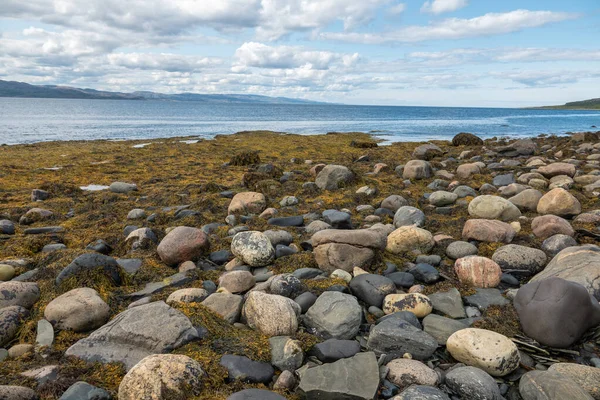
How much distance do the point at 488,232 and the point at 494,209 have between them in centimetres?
157

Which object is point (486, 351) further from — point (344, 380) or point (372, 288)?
point (372, 288)

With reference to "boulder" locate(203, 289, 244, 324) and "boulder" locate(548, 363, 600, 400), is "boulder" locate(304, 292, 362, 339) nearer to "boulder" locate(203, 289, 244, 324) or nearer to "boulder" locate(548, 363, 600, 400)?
"boulder" locate(203, 289, 244, 324)

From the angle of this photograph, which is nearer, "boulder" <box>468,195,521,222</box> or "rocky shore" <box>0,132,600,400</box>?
"rocky shore" <box>0,132,600,400</box>

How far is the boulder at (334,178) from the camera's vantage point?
11.6 meters

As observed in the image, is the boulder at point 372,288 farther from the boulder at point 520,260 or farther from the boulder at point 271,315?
the boulder at point 520,260

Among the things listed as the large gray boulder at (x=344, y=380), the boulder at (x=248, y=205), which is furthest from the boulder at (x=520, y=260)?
the boulder at (x=248, y=205)

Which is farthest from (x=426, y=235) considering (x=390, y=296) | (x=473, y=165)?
Result: (x=473, y=165)

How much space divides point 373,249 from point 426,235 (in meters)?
1.18

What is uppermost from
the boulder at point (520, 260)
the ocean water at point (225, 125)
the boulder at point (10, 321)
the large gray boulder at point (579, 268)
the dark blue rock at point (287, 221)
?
the ocean water at point (225, 125)

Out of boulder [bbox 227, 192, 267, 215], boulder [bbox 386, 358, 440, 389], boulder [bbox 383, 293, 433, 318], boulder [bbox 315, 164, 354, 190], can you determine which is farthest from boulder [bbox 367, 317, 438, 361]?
boulder [bbox 315, 164, 354, 190]

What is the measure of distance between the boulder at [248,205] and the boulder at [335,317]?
4.94 metres

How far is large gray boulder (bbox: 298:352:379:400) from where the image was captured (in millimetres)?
3223

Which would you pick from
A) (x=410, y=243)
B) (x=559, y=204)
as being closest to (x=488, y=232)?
(x=410, y=243)

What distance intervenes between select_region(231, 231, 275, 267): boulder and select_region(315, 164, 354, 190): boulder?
217 inches
